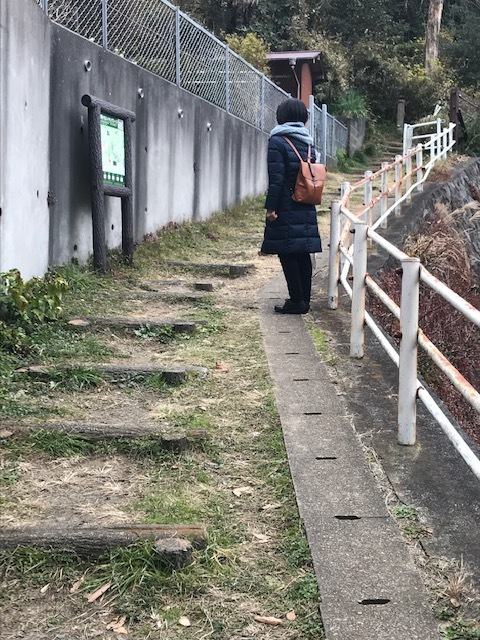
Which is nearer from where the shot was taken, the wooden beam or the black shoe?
the wooden beam

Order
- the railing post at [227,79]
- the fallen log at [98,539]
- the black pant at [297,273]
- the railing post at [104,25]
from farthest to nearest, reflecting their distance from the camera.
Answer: the railing post at [227,79] < the railing post at [104,25] < the black pant at [297,273] < the fallen log at [98,539]

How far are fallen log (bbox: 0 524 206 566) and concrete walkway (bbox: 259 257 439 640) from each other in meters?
0.43

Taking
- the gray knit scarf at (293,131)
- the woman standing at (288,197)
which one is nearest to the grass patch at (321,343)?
the woman standing at (288,197)

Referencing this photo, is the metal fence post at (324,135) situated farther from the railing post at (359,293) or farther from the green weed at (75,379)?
the green weed at (75,379)

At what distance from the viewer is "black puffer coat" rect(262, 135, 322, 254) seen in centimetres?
571

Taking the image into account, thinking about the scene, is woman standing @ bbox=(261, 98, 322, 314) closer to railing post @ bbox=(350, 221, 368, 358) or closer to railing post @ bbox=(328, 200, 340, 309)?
railing post @ bbox=(328, 200, 340, 309)

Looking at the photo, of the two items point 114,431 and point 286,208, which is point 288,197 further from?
point 114,431

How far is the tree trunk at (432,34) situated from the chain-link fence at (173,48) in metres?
13.2

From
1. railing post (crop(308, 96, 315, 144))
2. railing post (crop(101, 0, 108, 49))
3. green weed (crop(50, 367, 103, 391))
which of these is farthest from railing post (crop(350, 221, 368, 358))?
railing post (crop(308, 96, 315, 144))

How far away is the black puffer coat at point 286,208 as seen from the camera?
5707 millimetres

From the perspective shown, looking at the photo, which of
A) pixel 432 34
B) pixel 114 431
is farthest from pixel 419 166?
pixel 432 34

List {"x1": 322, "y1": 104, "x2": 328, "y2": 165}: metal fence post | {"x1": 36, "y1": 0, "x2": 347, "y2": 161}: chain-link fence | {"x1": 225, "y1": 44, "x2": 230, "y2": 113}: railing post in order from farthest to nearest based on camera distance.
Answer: {"x1": 322, "y1": 104, "x2": 328, "y2": 165}: metal fence post
{"x1": 225, "y1": 44, "x2": 230, "y2": 113}: railing post
{"x1": 36, "y1": 0, "x2": 347, "y2": 161}: chain-link fence

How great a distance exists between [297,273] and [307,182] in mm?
743

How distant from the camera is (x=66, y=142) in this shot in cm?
646
